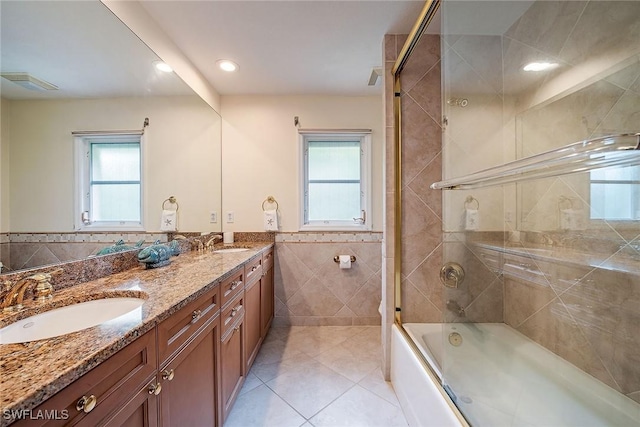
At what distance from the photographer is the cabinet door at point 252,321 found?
1.67 meters

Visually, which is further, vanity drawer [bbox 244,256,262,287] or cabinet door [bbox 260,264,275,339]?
cabinet door [bbox 260,264,275,339]

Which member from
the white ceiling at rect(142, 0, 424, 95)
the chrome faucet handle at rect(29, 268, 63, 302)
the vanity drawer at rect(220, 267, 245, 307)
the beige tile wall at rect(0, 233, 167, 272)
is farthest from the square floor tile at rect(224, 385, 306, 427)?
the white ceiling at rect(142, 0, 424, 95)

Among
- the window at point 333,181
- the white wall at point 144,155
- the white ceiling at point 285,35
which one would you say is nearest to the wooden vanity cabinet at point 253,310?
the white wall at point 144,155

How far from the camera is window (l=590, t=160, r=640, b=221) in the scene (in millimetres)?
1066

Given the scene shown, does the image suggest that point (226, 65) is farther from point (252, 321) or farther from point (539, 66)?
point (539, 66)

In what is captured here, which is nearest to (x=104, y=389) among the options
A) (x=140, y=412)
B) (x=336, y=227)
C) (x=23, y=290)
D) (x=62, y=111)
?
(x=140, y=412)

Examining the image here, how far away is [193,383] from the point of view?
0.98 meters

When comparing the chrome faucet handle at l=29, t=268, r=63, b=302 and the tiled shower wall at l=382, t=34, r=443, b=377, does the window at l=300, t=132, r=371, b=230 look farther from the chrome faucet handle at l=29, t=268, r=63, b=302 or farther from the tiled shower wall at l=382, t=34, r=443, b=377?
the chrome faucet handle at l=29, t=268, r=63, b=302

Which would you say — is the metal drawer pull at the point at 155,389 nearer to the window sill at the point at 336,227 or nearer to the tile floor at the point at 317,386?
the tile floor at the point at 317,386

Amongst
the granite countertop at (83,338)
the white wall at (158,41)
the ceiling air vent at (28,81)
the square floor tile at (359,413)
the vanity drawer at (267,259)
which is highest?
the white wall at (158,41)

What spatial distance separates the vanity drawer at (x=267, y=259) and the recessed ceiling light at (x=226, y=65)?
1625mm

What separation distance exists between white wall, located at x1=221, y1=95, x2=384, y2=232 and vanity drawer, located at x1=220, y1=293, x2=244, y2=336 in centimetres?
111

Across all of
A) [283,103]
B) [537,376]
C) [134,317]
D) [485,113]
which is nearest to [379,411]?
[537,376]

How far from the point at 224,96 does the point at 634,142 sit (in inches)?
111
